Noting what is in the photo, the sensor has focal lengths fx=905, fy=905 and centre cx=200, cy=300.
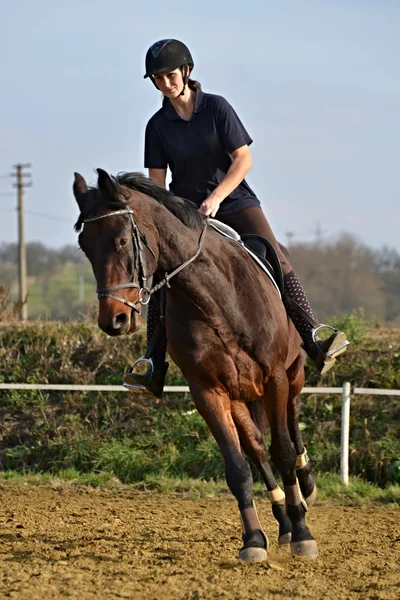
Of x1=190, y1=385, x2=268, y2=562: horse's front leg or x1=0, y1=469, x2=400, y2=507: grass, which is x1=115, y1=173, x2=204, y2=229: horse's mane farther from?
x1=0, y1=469, x2=400, y2=507: grass

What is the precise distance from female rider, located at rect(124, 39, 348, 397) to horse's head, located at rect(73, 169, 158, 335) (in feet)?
3.79

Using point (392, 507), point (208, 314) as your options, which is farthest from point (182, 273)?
point (392, 507)

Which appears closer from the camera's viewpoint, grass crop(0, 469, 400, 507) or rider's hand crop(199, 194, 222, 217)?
rider's hand crop(199, 194, 222, 217)

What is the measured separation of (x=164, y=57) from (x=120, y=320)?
7.29ft

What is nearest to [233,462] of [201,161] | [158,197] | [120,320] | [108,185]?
[120,320]

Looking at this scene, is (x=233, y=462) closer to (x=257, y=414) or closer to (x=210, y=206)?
(x=257, y=414)

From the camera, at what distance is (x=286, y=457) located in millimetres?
6934

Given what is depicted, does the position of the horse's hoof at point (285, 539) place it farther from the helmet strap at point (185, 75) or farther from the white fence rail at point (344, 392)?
the white fence rail at point (344, 392)

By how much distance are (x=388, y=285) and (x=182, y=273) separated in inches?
2065

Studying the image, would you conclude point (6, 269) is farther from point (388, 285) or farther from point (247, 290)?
point (247, 290)

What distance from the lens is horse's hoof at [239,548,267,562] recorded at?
20.5ft

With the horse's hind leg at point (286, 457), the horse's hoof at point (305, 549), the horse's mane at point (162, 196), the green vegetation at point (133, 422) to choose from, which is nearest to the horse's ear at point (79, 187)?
the horse's mane at point (162, 196)

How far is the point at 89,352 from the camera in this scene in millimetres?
13273

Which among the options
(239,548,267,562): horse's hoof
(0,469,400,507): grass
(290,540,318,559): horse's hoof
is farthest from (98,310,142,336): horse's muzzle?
(0,469,400,507): grass
